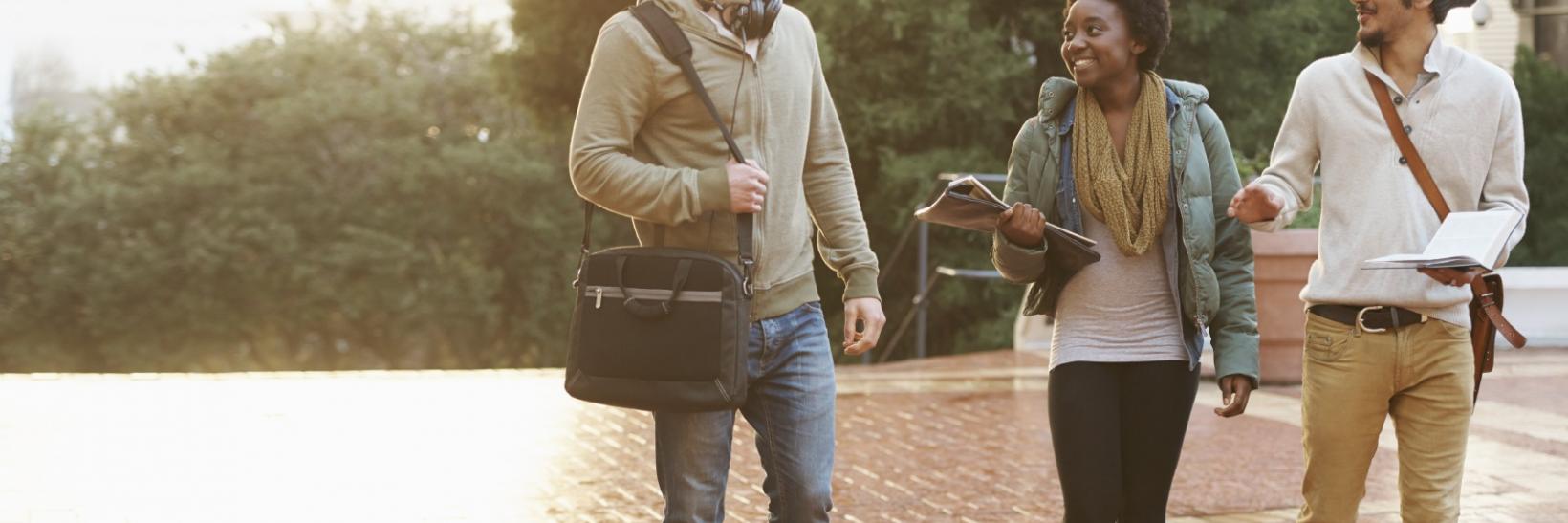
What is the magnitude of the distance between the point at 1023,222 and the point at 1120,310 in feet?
1.06

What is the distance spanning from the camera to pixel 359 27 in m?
36.3

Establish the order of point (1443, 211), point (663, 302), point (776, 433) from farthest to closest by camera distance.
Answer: point (1443, 211) → point (776, 433) → point (663, 302)

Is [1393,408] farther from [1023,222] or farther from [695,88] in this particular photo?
[695,88]

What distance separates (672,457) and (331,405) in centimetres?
684

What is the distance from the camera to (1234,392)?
3740mm

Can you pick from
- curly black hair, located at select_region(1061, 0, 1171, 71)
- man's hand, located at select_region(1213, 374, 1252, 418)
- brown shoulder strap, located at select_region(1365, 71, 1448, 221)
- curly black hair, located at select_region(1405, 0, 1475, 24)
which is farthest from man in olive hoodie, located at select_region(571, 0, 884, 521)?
curly black hair, located at select_region(1405, 0, 1475, 24)

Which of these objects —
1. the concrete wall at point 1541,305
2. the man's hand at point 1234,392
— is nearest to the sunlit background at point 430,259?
the concrete wall at point 1541,305

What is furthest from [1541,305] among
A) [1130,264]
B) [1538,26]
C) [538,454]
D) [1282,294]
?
[1130,264]

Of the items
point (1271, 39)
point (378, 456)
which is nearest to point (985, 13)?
point (1271, 39)

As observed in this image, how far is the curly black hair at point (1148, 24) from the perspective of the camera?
3672 mm

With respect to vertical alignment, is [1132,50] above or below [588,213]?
above

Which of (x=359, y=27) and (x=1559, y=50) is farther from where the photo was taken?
(x=359, y=27)

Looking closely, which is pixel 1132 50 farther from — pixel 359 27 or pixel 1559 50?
pixel 359 27

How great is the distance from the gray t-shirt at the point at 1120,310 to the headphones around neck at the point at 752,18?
0.88m
